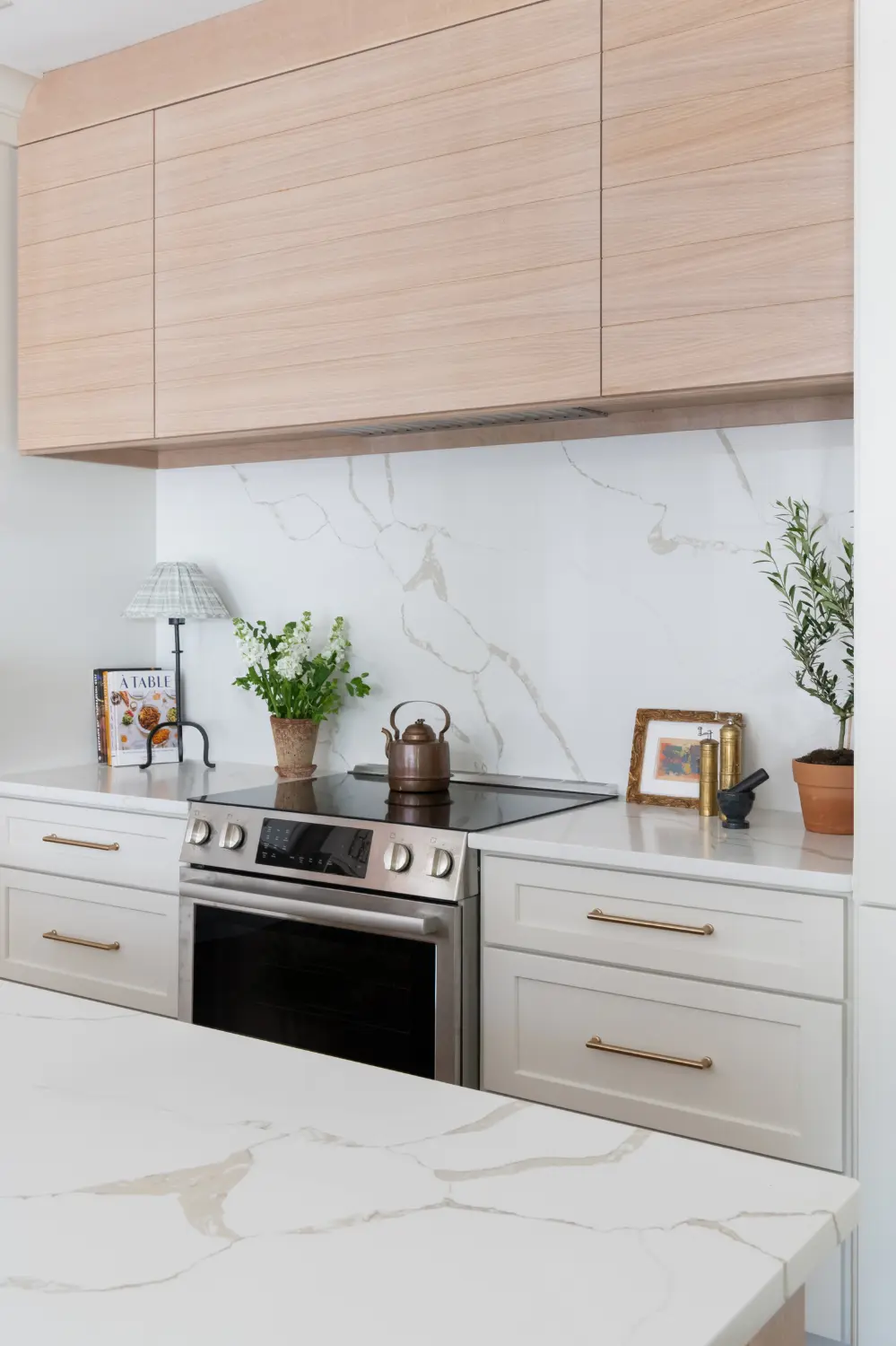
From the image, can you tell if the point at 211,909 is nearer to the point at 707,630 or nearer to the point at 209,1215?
the point at 707,630

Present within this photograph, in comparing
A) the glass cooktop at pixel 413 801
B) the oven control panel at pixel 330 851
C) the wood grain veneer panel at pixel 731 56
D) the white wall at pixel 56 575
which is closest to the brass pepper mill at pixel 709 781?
the glass cooktop at pixel 413 801

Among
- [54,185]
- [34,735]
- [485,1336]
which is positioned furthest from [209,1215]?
[54,185]

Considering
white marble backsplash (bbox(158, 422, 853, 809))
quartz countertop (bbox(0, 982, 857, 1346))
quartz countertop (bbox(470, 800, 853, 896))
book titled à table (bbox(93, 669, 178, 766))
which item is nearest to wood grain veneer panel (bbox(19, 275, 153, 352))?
white marble backsplash (bbox(158, 422, 853, 809))

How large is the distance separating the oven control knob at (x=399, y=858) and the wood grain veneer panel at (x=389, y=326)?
1.00 metres

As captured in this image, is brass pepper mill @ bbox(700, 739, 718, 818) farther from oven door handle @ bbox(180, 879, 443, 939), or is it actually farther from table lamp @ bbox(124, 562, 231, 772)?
table lamp @ bbox(124, 562, 231, 772)

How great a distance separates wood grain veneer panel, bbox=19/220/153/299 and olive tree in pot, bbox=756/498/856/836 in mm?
1605

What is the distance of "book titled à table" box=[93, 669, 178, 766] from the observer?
337 centimetres

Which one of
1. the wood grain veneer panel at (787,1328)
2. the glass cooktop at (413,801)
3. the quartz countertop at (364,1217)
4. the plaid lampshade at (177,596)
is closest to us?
the quartz countertop at (364,1217)

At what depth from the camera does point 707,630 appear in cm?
269

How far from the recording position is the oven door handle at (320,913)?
2.29 metres

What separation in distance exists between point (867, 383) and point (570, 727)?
3.87 ft

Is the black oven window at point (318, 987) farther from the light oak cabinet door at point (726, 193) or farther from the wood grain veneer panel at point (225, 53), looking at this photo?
the wood grain veneer panel at point (225, 53)

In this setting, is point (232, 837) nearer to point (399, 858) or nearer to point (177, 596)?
point (399, 858)

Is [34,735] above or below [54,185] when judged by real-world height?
below
